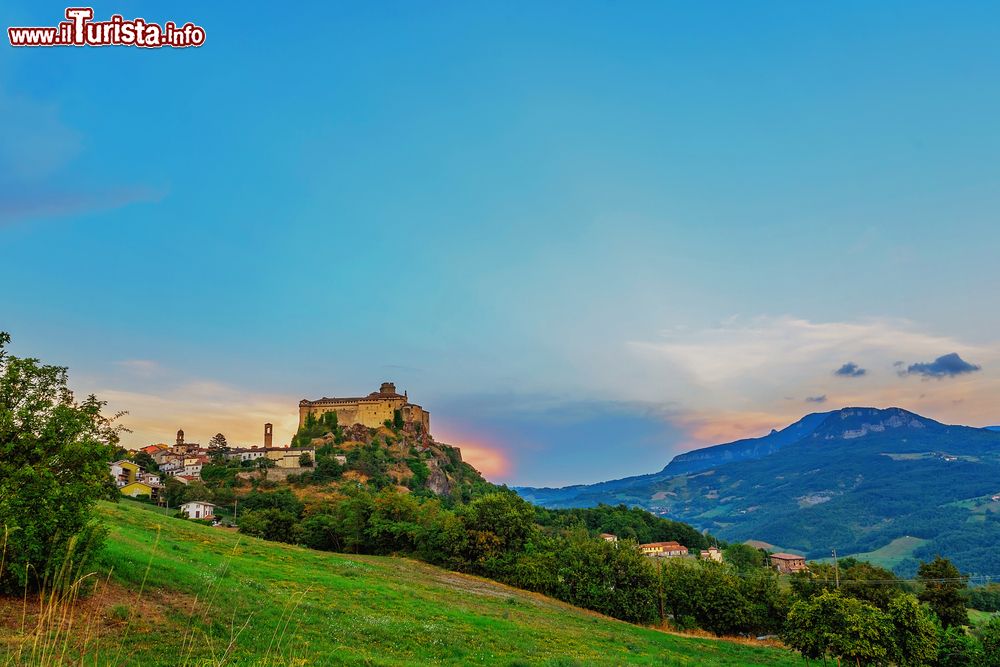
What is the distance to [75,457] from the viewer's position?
65.8 feet

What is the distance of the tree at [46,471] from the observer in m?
17.9

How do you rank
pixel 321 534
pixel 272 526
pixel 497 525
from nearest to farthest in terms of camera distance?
pixel 497 525 → pixel 321 534 → pixel 272 526

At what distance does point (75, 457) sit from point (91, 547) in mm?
3134

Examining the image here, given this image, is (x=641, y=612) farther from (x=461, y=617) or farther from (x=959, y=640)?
(x=461, y=617)

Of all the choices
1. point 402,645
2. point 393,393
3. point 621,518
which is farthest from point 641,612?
point 393,393

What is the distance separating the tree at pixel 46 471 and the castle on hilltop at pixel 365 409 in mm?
163629

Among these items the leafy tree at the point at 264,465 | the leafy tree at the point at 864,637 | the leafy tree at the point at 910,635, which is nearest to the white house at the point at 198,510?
the leafy tree at the point at 264,465

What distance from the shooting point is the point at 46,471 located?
1881 centimetres

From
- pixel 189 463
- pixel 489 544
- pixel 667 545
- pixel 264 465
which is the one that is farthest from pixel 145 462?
pixel 667 545

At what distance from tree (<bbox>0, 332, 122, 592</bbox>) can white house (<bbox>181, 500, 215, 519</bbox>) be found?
90584 millimetres

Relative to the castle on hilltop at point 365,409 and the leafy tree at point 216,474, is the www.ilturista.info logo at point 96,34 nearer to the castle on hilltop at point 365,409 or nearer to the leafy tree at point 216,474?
the leafy tree at point 216,474

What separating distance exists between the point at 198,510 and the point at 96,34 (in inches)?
3908

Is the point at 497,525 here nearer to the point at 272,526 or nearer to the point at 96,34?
the point at 272,526

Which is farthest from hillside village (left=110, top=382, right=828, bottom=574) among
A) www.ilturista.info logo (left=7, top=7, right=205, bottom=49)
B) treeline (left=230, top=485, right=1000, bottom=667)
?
www.ilturista.info logo (left=7, top=7, right=205, bottom=49)
